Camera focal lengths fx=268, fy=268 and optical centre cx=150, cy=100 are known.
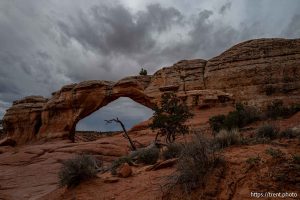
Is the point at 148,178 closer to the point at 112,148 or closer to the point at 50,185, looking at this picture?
the point at 50,185

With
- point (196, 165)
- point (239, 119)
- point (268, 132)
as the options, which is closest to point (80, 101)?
point (239, 119)

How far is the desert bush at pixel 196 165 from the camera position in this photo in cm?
545

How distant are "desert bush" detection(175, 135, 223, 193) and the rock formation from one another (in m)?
19.4

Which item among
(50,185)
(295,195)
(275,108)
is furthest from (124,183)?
(275,108)

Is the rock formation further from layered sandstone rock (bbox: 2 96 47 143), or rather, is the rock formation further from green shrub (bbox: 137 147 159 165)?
green shrub (bbox: 137 147 159 165)

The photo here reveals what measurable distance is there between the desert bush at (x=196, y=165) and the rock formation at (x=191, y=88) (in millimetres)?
19378

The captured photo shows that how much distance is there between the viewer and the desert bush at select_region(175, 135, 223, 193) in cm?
545

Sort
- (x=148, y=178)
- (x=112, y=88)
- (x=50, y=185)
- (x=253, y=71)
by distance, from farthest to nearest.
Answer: (x=112, y=88)
(x=253, y=71)
(x=50, y=185)
(x=148, y=178)

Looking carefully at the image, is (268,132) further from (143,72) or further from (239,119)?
(143,72)

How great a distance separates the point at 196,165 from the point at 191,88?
2312 cm

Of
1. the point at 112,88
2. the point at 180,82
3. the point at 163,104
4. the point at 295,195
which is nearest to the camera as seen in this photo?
the point at 295,195

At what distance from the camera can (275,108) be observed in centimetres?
1975

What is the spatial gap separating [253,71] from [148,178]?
21.3 meters

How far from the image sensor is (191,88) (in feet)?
93.0
